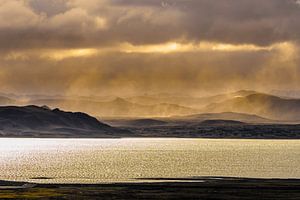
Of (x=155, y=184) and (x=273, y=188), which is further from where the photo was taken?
(x=155, y=184)

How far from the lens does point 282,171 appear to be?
17062cm

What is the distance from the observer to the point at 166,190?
112438 mm

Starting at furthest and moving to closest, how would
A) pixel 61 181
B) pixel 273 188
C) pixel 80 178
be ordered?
pixel 80 178, pixel 61 181, pixel 273 188

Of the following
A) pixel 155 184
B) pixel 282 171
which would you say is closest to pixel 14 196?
pixel 155 184

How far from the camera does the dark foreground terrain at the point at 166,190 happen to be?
4008 inches

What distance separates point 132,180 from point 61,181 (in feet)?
44.9

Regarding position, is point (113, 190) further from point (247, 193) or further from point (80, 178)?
point (80, 178)

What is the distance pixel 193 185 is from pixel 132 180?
18461mm

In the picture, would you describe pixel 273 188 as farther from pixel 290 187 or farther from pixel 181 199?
pixel 181 199

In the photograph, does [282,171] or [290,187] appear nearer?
[290,187]

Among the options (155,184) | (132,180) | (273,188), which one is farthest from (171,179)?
(273,188)

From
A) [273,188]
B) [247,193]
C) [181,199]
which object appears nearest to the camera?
[181,199]

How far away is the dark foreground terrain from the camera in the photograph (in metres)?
102

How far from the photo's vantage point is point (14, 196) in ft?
332
